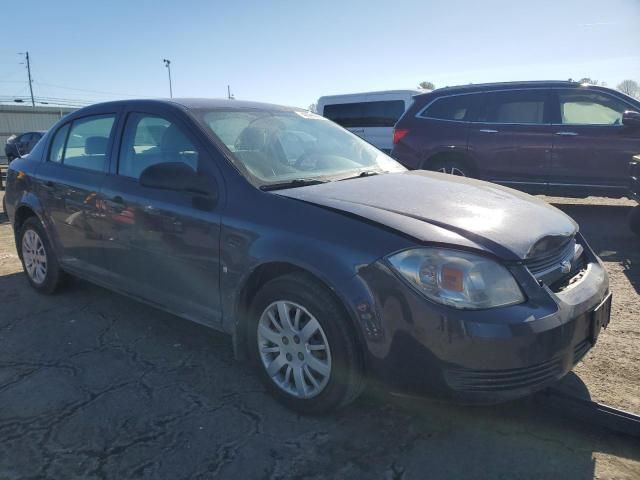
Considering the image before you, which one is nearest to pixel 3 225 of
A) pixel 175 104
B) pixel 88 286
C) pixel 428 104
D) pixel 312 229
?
pixel 88 286

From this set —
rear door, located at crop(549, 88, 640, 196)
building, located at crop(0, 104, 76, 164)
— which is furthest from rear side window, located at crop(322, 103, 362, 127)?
building, located at crop(0, 104, 76, 164)

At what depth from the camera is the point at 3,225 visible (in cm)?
820

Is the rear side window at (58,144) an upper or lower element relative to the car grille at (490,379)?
upper

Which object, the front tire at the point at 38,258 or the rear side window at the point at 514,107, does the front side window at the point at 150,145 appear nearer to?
the front tire at the point at 38,258

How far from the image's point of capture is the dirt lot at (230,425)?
89.7 inches

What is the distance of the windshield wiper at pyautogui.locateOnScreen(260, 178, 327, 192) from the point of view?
2861 millimetres

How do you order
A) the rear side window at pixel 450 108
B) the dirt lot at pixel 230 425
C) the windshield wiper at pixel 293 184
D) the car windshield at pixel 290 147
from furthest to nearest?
1. the rear side window at pixel 450 108
2. the car windshield at pixel 290 147
3. the windshield wiper at pixel 293 184
4. the dirt lot at pixel 230 425

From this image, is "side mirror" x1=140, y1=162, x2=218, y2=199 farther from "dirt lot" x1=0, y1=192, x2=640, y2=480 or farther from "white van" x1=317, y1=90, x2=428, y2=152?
"white van" x1=317, y1=90, x2=428, y2=152

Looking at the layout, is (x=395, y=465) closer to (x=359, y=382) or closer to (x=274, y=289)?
(x=359, y=382)

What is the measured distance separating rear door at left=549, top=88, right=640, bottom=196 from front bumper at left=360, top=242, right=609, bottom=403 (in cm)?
565

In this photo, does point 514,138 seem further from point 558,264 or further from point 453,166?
point 558,264

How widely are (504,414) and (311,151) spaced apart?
79.6 inches

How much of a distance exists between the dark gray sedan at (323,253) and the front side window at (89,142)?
20 millimetres

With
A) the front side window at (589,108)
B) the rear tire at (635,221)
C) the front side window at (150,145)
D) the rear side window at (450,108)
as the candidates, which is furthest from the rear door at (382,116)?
the front side window at (150,145)
